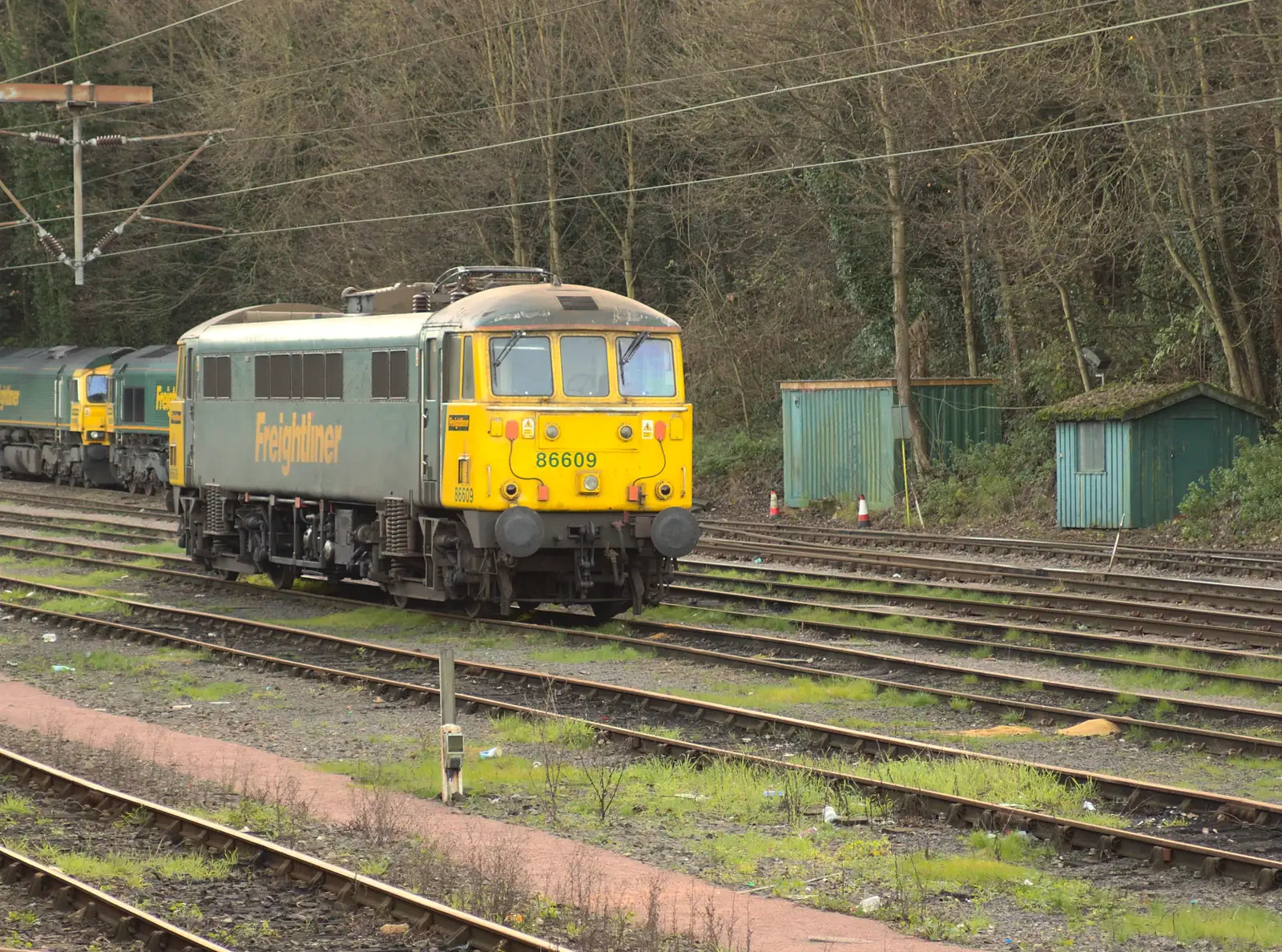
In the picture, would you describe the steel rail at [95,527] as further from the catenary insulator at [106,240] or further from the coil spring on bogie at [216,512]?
the coil spring on bogie at [216,512]

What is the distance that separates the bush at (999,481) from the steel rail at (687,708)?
47.8 ft

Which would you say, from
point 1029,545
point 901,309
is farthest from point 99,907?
point 901,309

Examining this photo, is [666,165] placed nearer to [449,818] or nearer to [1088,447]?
[1088,447]

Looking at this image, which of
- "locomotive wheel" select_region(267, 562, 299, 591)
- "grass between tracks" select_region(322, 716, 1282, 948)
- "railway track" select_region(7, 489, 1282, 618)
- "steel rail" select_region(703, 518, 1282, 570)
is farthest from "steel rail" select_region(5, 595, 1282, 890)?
"steel rail" select_region(703, 518, 1282, 570)

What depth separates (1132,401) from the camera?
92.5 feet

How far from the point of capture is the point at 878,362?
37719mm

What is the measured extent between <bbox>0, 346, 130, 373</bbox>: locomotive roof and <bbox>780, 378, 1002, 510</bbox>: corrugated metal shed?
1948 cm

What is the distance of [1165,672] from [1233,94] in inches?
582

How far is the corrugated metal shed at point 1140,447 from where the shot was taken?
28219mm

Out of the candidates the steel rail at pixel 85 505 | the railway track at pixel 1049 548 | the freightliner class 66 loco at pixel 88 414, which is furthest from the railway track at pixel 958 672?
the freightliner class 66 loco at pixel 88 414

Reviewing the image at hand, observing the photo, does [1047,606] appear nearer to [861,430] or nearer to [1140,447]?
[1140,447]

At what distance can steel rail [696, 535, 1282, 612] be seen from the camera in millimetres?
19844

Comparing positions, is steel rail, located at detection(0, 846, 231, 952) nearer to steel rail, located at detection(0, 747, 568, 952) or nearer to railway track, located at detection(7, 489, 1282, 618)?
steel rail, located at detection(0, 747, 568, 952)

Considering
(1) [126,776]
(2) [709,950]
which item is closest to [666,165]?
(1) [126,776]
